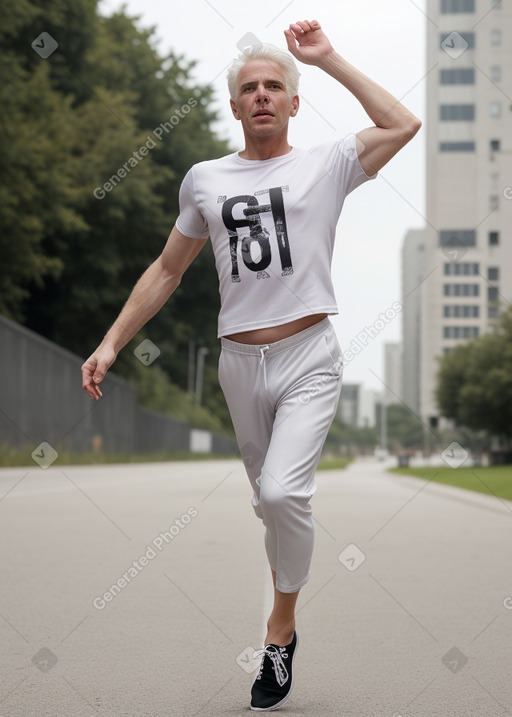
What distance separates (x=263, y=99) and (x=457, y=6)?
379 ft

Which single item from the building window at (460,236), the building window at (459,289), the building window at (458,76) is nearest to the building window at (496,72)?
the building window at (458,76)

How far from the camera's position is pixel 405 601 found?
694 centimetres

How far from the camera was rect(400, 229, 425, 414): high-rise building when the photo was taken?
158 meters

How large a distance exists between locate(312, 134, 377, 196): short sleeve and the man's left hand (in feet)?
1.05

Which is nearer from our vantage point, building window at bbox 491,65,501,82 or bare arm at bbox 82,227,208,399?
bare arm at bbox 82,227,208,399

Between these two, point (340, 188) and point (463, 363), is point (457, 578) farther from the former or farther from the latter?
point (463, 363)

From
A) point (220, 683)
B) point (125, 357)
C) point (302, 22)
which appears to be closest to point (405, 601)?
point (220, 683)

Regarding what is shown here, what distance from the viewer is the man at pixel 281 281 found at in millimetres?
4219

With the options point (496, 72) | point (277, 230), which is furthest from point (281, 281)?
point (496, 72)

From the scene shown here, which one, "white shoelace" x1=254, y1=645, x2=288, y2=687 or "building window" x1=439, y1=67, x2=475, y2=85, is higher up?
"building window" x1=439, y1=67, x2=475, y2=85

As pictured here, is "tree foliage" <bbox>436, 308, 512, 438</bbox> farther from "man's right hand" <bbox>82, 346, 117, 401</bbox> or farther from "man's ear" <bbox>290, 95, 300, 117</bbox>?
"man's right hand" <bbox>82, 346, 117, 401</bbox>

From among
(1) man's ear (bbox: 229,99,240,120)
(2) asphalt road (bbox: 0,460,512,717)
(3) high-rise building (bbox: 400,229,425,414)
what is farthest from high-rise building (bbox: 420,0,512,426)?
(1) man's ear (bbox: 229,99,240,120)

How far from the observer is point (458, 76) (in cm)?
11419

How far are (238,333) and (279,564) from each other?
83cm
